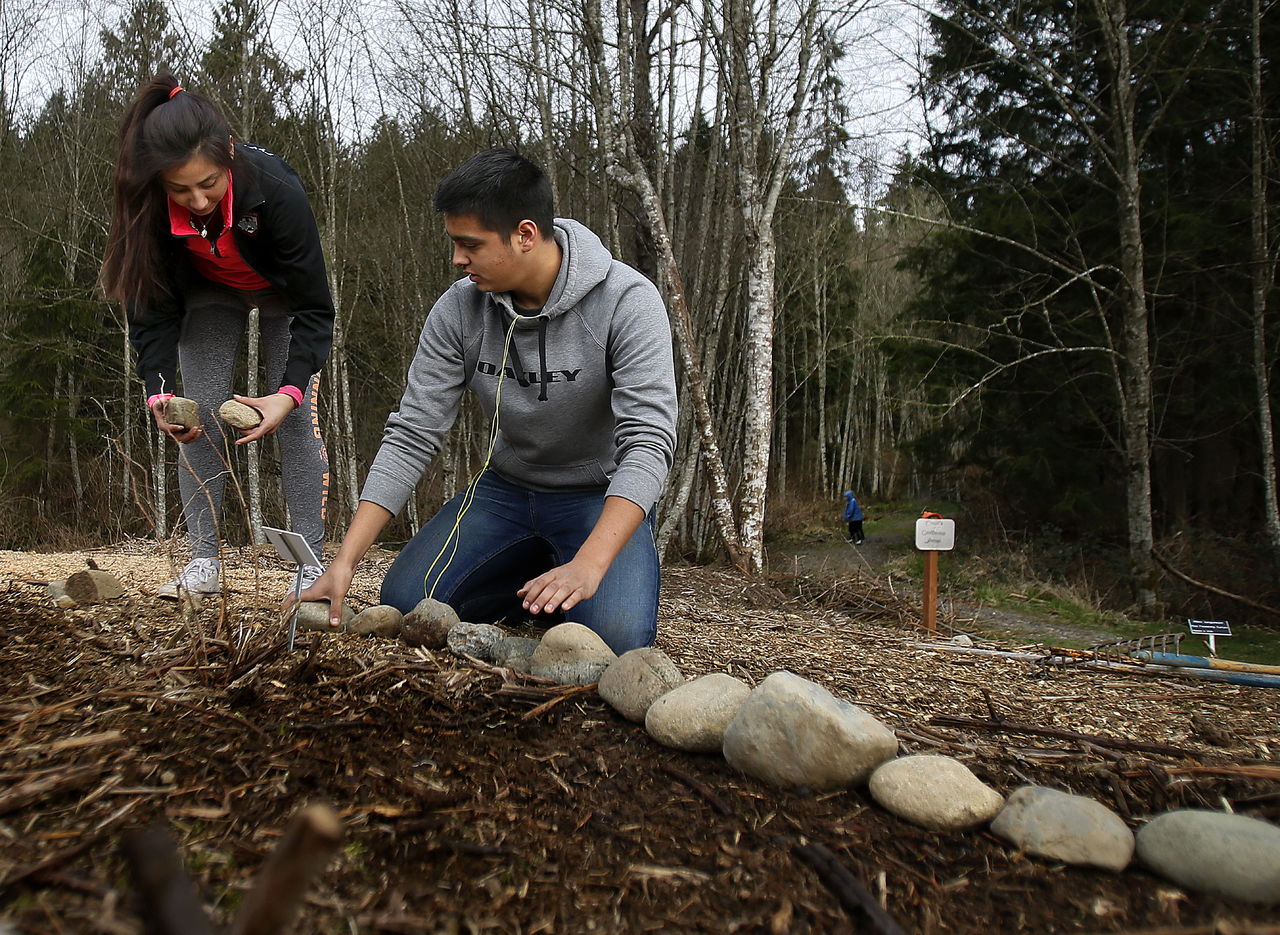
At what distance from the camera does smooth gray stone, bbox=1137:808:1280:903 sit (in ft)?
3.47

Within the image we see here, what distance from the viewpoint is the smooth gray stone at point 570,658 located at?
1.81m

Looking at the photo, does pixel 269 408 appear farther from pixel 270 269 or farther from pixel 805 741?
pixel 805 741

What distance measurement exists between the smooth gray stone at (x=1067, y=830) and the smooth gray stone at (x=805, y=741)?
0.22 meters

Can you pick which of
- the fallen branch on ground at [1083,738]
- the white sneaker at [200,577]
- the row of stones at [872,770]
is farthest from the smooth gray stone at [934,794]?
the white sneaker at [200,577]

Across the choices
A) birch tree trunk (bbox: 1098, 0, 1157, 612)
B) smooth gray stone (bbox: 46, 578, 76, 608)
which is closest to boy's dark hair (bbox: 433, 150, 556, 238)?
smooth gray stone (bbox: 46, 578, 76, 608)

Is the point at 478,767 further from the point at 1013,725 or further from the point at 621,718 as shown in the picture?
the point at 1013,725

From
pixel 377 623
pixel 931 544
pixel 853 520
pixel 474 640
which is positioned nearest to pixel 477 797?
pixel 474 640

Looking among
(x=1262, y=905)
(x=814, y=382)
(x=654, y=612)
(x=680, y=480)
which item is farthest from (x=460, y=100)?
(x=814, y=382)

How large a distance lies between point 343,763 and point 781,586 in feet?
10.9

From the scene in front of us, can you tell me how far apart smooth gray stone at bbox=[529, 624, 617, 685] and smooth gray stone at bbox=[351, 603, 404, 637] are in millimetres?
476

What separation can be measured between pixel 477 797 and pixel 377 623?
39.0 inches

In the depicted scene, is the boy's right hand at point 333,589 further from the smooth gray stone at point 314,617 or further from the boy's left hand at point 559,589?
the boy's left hand at point 559,589

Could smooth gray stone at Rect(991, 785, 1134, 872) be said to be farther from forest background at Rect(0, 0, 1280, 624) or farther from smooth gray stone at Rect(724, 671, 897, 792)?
forest background at Rect(0, 0, 1280, 624)

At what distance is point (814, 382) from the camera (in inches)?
759
